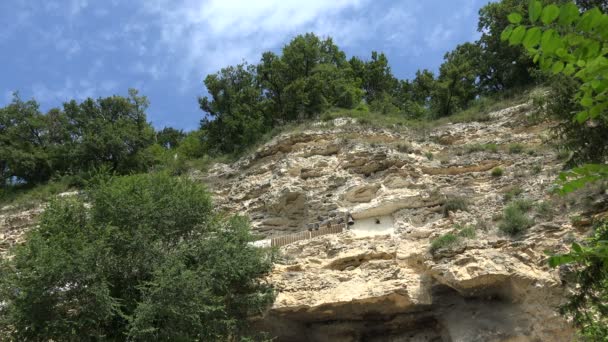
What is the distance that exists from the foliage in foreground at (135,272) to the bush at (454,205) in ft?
14.9

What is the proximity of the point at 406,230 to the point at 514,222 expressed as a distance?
3087 mm

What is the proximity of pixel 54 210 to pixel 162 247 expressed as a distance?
2948 mm

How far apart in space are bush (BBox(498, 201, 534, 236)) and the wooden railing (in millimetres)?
4296

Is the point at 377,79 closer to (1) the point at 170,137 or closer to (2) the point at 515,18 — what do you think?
(1) the point at 170,137

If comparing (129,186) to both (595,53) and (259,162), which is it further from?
(595,53)

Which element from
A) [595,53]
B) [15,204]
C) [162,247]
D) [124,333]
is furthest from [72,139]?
[595,53]

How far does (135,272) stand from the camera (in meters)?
14.1

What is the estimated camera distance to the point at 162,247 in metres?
14.8

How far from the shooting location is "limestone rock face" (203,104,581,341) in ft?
40.9

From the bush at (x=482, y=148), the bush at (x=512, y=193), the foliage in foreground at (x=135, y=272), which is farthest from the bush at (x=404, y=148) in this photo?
the foliage in foreground at (x=135, y=272)

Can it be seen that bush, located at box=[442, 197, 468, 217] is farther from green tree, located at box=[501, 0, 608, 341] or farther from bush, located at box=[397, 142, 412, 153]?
green tree, located at box=[501, 0, 608, 341]

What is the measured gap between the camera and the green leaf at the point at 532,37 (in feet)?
11.7

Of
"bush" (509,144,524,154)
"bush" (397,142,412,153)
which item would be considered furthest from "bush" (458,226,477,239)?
"bush" (397,142,412,153)

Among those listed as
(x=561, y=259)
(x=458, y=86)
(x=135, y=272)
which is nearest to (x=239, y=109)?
(x=458, y=86)
